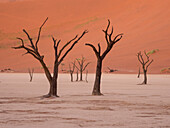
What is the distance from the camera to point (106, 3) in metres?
110

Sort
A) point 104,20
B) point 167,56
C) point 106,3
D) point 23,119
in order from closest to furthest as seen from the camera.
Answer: point 23,119
point 167,56
point 104,20
point 106,3

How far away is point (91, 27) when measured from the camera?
9856 centimetres

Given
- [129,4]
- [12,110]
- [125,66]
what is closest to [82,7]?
[129,4]

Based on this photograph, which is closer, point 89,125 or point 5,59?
point 89,125

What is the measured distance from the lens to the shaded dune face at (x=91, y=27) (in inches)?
2849

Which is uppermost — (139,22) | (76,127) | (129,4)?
(129,4)

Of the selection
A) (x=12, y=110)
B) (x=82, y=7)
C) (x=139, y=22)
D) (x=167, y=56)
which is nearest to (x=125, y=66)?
(x=167, y=56)

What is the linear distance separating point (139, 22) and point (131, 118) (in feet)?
266

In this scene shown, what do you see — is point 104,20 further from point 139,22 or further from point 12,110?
point 12,110

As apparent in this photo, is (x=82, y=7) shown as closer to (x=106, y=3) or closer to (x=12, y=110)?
(x=106, y=3)

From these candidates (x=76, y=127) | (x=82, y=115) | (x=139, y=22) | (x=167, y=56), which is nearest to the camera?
(x=76, y=127)

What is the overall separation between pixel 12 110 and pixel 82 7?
104 m

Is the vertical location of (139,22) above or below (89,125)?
above

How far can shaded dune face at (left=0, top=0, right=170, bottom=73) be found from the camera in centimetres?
7238
